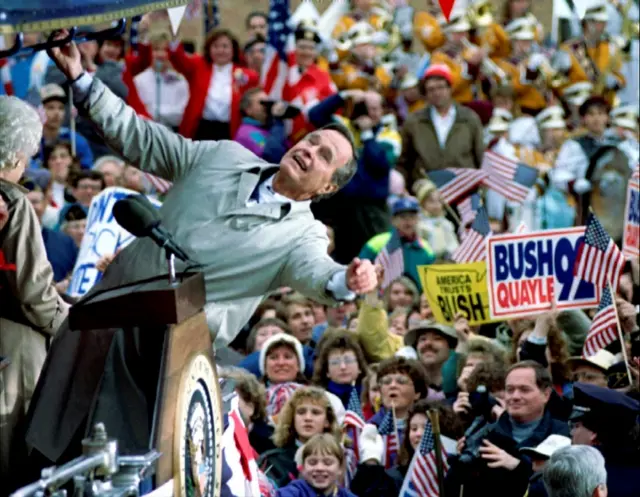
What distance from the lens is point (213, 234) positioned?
8.21 metres

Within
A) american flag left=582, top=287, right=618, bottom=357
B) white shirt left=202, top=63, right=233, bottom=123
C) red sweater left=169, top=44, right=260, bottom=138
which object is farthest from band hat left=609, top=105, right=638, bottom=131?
american flag left=582, top=287, right=618, bottom=357

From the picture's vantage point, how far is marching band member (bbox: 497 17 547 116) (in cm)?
2494

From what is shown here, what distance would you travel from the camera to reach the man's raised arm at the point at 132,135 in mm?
8234

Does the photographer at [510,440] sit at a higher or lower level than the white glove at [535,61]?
lower

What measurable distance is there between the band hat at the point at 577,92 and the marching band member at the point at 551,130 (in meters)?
1.37

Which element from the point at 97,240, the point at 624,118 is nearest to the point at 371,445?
the point at 97,240

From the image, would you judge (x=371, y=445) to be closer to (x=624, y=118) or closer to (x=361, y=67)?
(x=624, y=118)

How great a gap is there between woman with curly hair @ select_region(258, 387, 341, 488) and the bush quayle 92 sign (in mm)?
1697

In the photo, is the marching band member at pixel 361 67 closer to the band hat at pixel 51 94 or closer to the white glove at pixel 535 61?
the white glove at pixel 535 61

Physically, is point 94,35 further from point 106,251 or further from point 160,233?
point 106,251

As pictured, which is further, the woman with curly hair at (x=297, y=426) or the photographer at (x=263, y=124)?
the photographer at (x=263, y=124)

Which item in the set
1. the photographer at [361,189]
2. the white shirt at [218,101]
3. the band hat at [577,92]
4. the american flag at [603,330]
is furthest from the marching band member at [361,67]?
the american flag at [603,330]

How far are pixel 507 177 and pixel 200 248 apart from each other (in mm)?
9573

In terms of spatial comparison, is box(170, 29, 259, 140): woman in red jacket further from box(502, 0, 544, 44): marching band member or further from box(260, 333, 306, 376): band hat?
box(502, 0, 544, 44): marching band member
